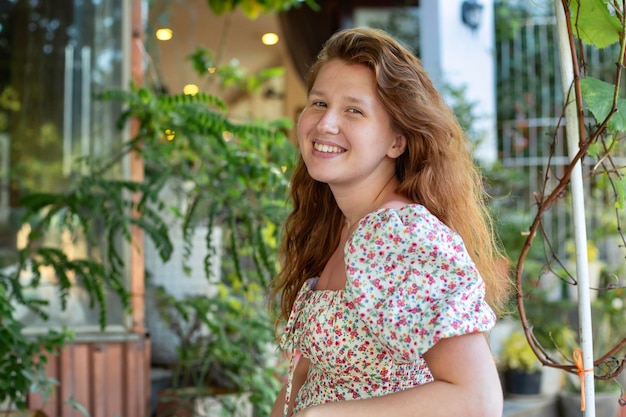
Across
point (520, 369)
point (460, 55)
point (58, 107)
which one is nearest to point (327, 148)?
point (58, 107)

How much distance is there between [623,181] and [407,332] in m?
0.61

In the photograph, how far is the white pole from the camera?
154 cm

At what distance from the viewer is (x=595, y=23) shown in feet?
5.25

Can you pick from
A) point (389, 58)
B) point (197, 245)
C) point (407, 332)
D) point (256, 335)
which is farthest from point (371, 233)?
point (197, 245)

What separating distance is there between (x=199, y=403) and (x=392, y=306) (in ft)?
8.01

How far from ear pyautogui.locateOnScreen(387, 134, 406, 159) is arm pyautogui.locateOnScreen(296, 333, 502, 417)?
392 millimetres

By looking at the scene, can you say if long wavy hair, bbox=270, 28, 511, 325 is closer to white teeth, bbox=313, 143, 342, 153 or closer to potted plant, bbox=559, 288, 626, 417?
white teeth, bbox=313, 143, 342, 153

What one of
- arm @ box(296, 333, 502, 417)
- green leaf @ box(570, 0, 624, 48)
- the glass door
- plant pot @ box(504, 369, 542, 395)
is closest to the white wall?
plant pot @ box(504, 369, 542, 395)

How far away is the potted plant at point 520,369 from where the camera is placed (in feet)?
18.1

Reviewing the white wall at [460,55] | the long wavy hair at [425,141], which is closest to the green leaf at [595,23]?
the long wavy hair at [425,141]

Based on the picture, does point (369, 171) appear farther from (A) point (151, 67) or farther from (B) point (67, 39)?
(A) point (151, 67)

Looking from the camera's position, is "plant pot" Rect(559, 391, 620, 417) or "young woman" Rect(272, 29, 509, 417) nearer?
"young woman" Rect(272, 29, 509, 417)

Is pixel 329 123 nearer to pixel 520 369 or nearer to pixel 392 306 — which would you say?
pixel 392 306

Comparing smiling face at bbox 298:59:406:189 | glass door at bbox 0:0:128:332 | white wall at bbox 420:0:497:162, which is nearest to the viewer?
smiling face at bbox 298:59:406:189
